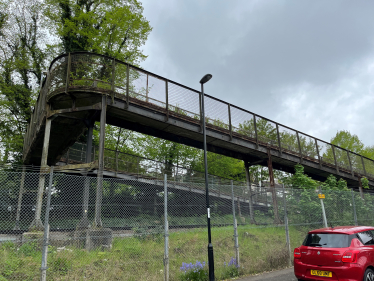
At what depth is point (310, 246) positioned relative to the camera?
630 centimetres

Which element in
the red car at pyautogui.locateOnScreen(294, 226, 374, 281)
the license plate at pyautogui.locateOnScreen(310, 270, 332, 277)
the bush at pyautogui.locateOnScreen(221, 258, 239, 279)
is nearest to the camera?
the red car at pyautogui.locateOnScreen(294, 226, 374, 281)

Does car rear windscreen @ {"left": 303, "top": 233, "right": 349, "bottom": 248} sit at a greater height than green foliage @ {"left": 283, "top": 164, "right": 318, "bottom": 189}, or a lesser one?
lesser

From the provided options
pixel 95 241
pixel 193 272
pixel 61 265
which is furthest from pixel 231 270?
pixel 61 265

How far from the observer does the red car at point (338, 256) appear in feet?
18.3

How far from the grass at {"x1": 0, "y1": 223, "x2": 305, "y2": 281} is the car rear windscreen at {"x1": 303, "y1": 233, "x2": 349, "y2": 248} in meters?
2.56

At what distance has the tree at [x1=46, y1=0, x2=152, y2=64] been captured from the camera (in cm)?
2292

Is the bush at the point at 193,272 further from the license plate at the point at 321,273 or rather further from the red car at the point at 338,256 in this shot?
the license plate at the point at 321,273

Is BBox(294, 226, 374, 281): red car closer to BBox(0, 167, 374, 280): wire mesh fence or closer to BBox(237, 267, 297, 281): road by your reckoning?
BBox(237, 267, 297, 281): road

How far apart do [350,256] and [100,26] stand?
26.1 metres

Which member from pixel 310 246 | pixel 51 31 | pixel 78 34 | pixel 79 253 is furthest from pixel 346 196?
pixel 51 31

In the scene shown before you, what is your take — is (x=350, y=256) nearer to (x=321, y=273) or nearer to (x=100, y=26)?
(x=321, y=273)

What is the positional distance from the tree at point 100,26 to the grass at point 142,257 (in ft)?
62.0

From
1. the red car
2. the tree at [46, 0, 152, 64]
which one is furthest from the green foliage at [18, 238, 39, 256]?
the tree at [46, 0, 152, 64]


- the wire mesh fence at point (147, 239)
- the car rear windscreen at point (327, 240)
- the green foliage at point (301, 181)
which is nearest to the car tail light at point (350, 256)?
the car rear windscreen at point (327, 240)
